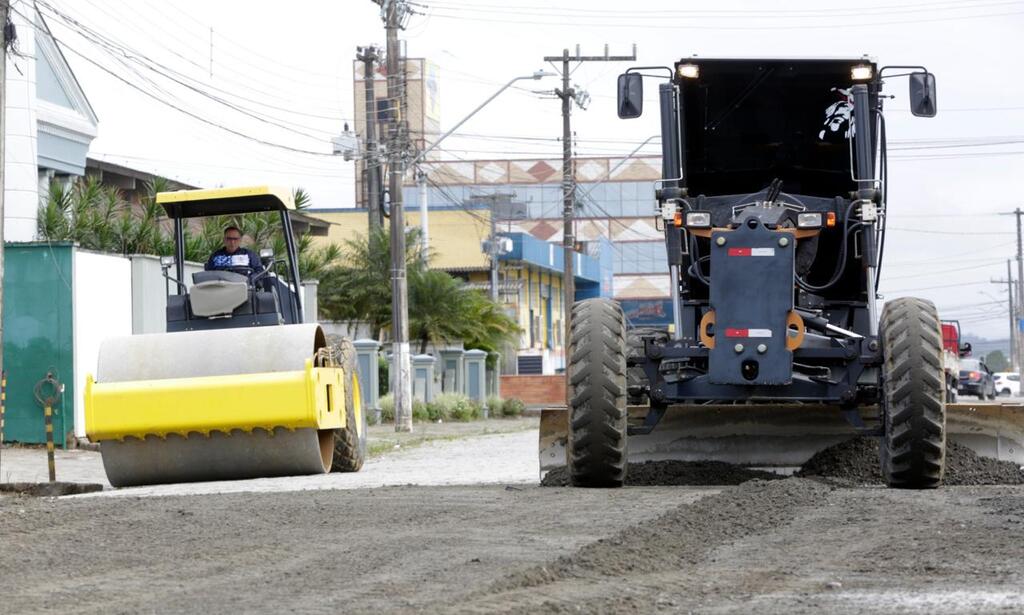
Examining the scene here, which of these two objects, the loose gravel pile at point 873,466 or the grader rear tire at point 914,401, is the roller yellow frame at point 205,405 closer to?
the loose gravel pile at point 873,466

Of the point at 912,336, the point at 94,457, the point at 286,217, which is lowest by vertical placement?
the point at 94,457

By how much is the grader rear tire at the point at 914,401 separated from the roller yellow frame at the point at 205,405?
17.1 feet

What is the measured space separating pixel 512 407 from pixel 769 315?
35667 millimetres

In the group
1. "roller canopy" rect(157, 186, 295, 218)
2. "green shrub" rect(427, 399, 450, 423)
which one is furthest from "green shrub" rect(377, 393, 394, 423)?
"roller canopy" rect(157, 186, 295, 218)

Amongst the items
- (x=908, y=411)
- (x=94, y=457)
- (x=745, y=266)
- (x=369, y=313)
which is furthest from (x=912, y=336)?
(x=369, y=313)

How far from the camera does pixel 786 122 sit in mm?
13445

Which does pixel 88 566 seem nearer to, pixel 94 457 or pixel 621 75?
pixel 621 75

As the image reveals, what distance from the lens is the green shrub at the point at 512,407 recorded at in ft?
154

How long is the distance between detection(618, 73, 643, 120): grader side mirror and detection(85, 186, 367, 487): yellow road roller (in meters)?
3.93

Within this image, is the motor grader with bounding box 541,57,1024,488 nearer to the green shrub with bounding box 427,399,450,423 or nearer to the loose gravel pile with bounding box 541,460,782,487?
the loose gravel pile with bounding box 541,460,782,487

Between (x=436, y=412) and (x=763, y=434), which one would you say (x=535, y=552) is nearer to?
(x=763, y=434)

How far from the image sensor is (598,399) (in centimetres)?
1195

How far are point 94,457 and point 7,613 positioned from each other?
605 inches

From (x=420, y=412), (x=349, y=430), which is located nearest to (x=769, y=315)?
(x=349, y=430)
